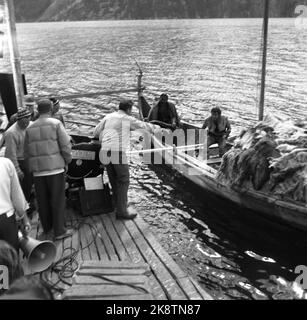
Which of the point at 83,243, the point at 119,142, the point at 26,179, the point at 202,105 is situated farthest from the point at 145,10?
the point at 83,243

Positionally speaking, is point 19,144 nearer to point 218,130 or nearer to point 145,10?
point 218,130

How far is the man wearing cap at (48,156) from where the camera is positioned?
7191 mm

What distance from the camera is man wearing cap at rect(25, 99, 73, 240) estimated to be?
23.6ft

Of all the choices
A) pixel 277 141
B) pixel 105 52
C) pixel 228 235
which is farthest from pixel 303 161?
pixel 105 52

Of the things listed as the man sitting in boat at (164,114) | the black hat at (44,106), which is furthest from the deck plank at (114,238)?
the man sitting in boat at (164,114)

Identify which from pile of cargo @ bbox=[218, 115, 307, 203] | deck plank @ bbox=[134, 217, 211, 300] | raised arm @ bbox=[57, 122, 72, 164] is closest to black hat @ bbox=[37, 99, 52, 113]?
raised arm @ bbox=[57, 122, 72, 164]

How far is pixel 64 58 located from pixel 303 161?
47455mm

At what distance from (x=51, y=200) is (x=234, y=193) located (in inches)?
201

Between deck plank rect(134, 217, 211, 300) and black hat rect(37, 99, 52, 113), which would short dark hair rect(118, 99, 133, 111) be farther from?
deck plank rect(134, 217, 211, 300)

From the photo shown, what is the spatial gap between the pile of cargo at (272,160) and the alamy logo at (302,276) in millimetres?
1484

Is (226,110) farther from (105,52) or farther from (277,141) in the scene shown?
(105,52)

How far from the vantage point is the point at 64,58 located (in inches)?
2069

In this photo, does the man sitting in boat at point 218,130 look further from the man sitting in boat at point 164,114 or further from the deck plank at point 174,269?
the deck plank at point 174,269

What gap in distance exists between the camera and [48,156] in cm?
724
